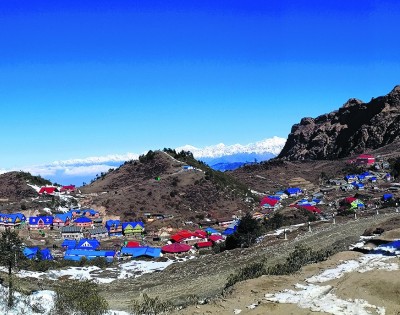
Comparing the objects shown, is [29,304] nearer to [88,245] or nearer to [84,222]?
[88,245]

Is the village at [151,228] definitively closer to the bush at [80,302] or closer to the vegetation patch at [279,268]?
the vegetation patch at [279,268]

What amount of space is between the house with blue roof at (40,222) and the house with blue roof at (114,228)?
44.2ft

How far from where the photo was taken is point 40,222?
97.2 metres

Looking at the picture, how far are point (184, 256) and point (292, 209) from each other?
109 feet

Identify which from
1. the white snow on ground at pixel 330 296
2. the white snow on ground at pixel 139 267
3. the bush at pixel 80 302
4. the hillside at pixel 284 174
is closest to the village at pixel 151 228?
the white snow on ground at pixel 139 267

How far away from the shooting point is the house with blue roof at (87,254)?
72.0m

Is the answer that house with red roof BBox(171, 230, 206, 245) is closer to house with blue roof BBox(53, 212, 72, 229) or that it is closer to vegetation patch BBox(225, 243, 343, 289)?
house with blue roof BBox(53, 212, 72, 229)

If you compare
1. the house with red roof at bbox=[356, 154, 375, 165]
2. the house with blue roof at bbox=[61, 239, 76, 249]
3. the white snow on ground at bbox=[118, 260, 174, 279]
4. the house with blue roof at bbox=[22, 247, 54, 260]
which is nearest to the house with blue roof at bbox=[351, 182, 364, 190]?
the house with red roof at bbox=[356, 154, 375, 165]

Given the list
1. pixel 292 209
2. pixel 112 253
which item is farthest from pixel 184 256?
pixel 292 209

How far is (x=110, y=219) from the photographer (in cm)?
10506

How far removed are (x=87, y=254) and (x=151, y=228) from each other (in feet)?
81.6

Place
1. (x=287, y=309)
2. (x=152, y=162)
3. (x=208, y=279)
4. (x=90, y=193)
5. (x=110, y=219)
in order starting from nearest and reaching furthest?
(x=287, y=309)
(x=208, y=279)
(x=110, y=219)
(x=90, y=193)
(x=152, y=162)

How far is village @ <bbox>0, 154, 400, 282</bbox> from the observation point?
2928 inches

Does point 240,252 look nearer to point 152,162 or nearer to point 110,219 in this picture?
point 110,219
